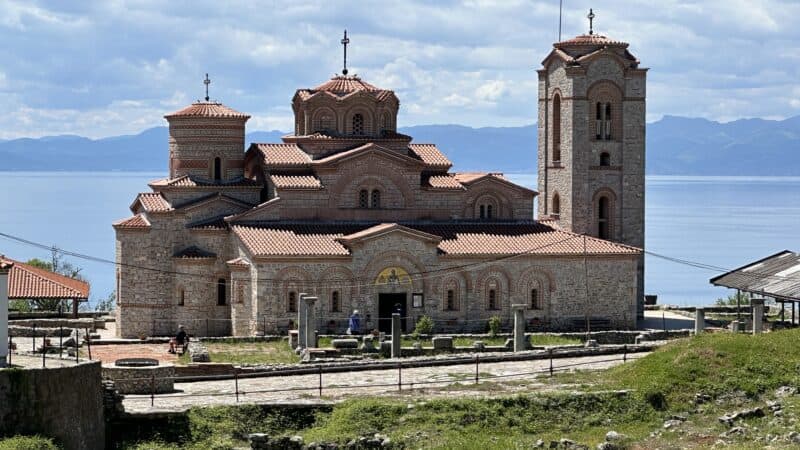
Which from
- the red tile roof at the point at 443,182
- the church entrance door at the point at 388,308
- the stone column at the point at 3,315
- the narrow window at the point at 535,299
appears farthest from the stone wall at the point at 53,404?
the red tile roof at the point at 443,182

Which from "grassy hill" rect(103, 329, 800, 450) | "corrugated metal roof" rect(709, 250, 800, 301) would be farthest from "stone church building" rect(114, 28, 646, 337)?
"grassy hill" rect(103, 329, 800, 450)

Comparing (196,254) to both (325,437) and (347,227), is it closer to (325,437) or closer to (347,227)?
(347,227)

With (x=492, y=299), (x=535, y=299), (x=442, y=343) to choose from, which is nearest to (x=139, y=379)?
(x=442, y=343)

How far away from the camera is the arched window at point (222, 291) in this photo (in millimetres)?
47156

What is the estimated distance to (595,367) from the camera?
36.8 metres

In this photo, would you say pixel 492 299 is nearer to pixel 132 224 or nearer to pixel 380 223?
pixel 380 223

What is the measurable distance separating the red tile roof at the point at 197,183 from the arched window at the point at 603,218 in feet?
38.6

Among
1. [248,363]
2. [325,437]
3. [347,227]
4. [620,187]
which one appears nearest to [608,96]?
[620,187]

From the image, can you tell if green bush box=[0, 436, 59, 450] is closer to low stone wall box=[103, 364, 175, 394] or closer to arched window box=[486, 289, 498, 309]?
low stone wall box=[103, 364, 175, 394]

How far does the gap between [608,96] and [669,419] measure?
69.8 ft

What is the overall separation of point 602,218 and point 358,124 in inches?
356

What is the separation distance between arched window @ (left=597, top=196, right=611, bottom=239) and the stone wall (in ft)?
85.4

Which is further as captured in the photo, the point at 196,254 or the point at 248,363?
the point at 196,254

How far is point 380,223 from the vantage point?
4853 cm
